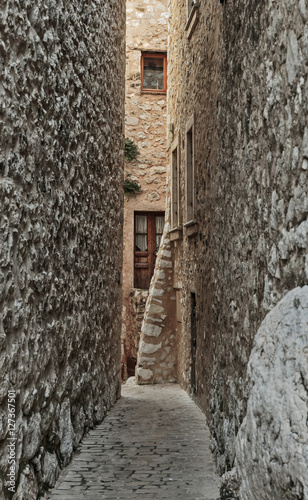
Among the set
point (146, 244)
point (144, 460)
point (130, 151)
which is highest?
point (130, 151)

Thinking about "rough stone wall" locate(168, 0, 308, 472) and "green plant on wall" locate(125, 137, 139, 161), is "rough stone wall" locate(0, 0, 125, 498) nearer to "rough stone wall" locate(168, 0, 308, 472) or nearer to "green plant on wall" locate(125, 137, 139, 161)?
"rough stone wall" locate(168, 0, 308, 472)

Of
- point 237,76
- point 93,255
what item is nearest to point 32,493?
point 93,255

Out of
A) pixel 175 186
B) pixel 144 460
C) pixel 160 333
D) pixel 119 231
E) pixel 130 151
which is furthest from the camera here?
pixel 130 151

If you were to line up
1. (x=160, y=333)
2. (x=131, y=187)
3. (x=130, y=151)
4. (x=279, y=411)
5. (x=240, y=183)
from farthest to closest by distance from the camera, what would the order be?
(x=130, y=151), (x=131, y=187), (x=160, y=333), (x=240, y=183), (x=279, y=411)

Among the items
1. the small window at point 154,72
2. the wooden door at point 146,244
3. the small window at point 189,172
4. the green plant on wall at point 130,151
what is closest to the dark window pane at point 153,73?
the small window at point 154,72

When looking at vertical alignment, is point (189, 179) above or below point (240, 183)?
above

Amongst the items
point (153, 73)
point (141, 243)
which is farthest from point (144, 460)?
point (153, 73)

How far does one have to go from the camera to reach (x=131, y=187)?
13.1 metres

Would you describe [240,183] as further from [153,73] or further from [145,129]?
[153,73]

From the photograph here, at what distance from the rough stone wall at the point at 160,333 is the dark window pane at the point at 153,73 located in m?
4.94

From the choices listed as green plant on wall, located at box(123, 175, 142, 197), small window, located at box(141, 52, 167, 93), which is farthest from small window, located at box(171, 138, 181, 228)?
small window, located at box(141, 52, 167, 93)

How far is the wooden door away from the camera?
1323 centimetres

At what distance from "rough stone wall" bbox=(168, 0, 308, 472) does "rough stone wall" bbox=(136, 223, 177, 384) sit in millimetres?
3246

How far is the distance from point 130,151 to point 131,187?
3.06 feet
